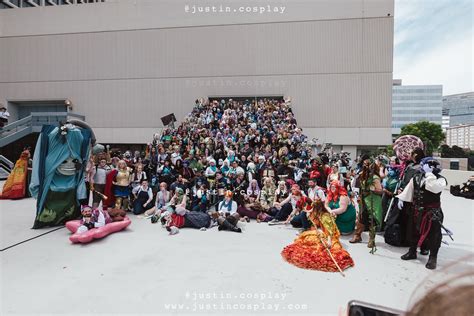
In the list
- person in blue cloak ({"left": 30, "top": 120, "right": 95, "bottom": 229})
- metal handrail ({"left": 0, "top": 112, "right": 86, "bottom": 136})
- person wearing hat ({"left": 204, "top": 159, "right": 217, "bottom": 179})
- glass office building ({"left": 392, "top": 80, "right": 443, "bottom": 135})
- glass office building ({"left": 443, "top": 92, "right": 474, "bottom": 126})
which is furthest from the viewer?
glass office building ({"left": 443, "top": 92, "right": 474, "bottom": 126})

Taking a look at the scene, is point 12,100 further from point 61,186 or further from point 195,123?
point 61,186

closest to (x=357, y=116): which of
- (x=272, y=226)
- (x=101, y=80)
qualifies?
(x=272, y=226)

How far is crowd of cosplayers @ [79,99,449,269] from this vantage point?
386cm

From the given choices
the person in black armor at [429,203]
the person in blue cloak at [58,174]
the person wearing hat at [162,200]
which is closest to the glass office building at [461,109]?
the person in black armor at [429,203]

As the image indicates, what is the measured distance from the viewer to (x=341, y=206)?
186 inches

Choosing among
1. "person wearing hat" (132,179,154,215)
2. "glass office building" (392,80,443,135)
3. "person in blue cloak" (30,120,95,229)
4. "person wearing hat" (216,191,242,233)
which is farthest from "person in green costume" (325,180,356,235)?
"glass office building" (392,80,443,135)

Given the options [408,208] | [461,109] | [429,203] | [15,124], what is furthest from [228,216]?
[461,109]

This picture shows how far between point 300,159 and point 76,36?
21487mm

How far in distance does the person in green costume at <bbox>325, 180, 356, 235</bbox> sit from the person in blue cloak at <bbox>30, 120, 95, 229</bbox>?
542 centimetres

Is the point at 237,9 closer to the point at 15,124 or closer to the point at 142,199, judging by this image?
the point at 142,199

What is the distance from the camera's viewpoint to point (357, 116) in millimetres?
17141

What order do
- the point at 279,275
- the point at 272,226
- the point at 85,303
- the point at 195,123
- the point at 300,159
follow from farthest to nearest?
the point at 195,123 → the point at 300,159 → the point at 272,226 → the point at 279,275 → the point at 85,303

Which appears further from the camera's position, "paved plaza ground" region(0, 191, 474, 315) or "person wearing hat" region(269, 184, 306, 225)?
"person wearing hat" region(269, 184, 306, 225)

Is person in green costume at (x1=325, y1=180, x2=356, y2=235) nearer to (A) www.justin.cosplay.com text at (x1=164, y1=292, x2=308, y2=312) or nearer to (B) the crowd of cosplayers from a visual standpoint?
(B) the crowd of cosplayers
